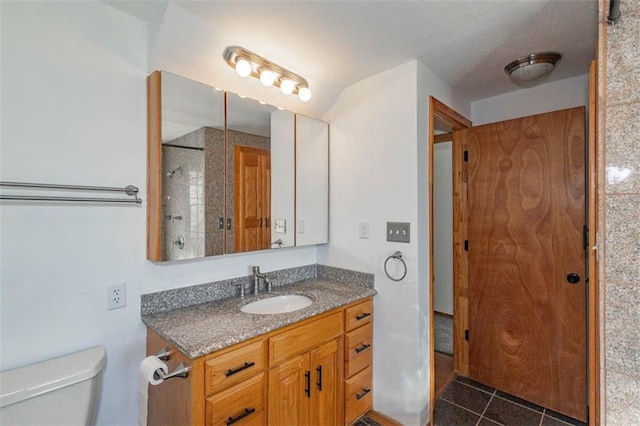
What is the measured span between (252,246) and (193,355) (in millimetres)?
838

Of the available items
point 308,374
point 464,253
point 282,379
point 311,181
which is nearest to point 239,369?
point 282,379

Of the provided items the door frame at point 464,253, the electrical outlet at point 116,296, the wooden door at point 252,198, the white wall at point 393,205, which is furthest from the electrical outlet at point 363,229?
the electrical outlet at point 116,296

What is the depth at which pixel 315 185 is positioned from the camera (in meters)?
2.25

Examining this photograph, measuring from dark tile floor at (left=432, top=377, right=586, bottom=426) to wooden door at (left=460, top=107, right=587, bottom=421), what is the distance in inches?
2.5

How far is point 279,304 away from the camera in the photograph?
194cm

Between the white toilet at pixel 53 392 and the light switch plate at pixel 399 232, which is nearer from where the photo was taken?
the white toilet at pixel 53 392

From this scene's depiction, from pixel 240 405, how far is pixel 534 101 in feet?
9.25

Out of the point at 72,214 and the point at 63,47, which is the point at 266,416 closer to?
the point at 72,214

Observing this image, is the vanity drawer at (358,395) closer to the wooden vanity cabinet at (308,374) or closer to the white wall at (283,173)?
the wooden vanity cabinet at (308,374)

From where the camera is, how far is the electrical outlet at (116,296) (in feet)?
4.66

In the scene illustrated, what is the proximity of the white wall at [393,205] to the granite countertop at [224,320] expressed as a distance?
0.27 metres

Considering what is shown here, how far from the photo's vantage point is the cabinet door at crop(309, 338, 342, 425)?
1.65 m

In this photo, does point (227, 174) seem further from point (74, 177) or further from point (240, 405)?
point (240, 405)

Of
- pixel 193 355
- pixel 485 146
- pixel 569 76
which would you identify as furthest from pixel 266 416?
pixel 569 76
